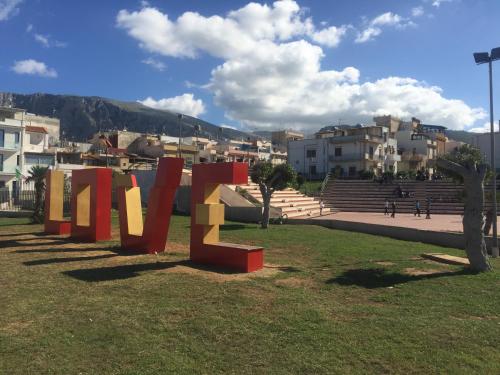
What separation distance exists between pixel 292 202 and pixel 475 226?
24.8m

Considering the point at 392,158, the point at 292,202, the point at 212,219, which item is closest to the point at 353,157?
the point at 392,158

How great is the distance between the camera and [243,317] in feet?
24.2

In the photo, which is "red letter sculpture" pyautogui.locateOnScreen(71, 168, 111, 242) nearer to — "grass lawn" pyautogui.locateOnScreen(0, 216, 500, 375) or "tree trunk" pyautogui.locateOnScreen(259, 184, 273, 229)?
"grass lawn" pyautogui.locateOnScreen(0, 216, 500, 375)

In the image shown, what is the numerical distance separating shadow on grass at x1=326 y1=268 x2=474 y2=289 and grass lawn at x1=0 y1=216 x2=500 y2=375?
5 centimetres

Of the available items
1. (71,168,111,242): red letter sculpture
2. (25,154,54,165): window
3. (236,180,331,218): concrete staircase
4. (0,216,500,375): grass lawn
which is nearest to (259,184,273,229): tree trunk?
(236,180,331,218): concrete staircase

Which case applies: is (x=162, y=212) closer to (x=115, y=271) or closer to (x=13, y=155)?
(x=115, y=271)

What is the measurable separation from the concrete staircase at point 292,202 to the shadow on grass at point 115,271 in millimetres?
19299

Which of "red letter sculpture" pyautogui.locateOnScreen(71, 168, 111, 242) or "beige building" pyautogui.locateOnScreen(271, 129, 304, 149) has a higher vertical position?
"beige building" pyautogui.locateOnScreen(271, 129, 304, 149)

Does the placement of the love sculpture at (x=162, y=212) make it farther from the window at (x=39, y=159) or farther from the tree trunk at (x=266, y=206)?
the window at (x=39, y=159)

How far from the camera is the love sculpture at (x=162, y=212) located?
39.0 ft

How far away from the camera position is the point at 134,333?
21.4 feet

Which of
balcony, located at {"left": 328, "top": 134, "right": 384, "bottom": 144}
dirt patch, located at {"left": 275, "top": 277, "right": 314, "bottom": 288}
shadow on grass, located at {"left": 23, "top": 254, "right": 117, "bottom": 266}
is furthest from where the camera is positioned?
balcony, located at {"left": 328, "top": 134, "right": 384, "bottom": 144}

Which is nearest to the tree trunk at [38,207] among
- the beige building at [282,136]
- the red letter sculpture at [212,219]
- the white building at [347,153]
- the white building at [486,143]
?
the red letter sculpture at [212,219]

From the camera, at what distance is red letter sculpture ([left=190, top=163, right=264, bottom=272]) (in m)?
11.6
